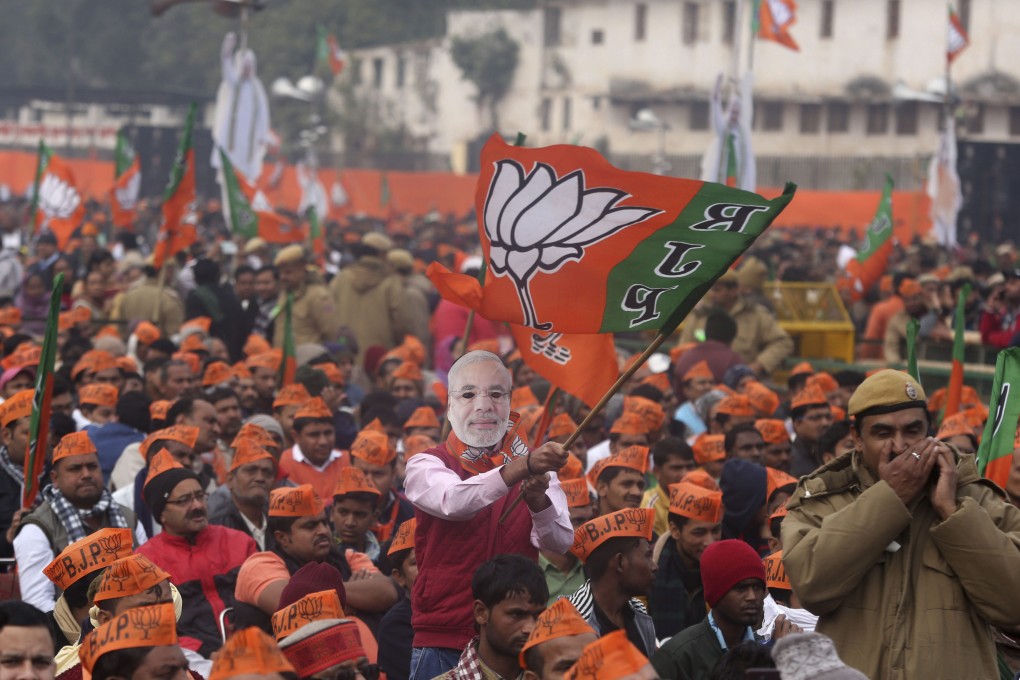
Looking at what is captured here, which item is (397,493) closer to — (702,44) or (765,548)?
(765,548)

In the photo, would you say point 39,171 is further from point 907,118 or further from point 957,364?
point 907,118

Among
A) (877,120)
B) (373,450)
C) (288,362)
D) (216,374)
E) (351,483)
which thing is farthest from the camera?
(877,120)

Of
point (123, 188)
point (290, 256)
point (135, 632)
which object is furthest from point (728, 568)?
point (123, 188)

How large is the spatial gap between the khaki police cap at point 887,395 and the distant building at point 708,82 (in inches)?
1738

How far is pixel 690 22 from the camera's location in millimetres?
58031

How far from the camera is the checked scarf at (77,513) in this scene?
22.7 ft

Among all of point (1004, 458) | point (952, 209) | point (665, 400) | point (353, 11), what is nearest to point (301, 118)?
point (353, 11)

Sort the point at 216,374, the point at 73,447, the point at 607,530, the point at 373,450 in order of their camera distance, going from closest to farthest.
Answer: the point at 607,530, the point at 73,447, the point at 373,450, the point at 216,374

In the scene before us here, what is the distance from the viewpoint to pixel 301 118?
60.9 meters

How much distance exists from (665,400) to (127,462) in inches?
144

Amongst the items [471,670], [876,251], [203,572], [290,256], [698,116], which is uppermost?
[698,116]

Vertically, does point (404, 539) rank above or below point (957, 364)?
below

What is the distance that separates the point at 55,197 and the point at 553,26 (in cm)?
4233

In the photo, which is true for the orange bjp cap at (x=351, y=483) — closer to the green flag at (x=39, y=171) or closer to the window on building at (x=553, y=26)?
the green flag at (x=39, y=171)
